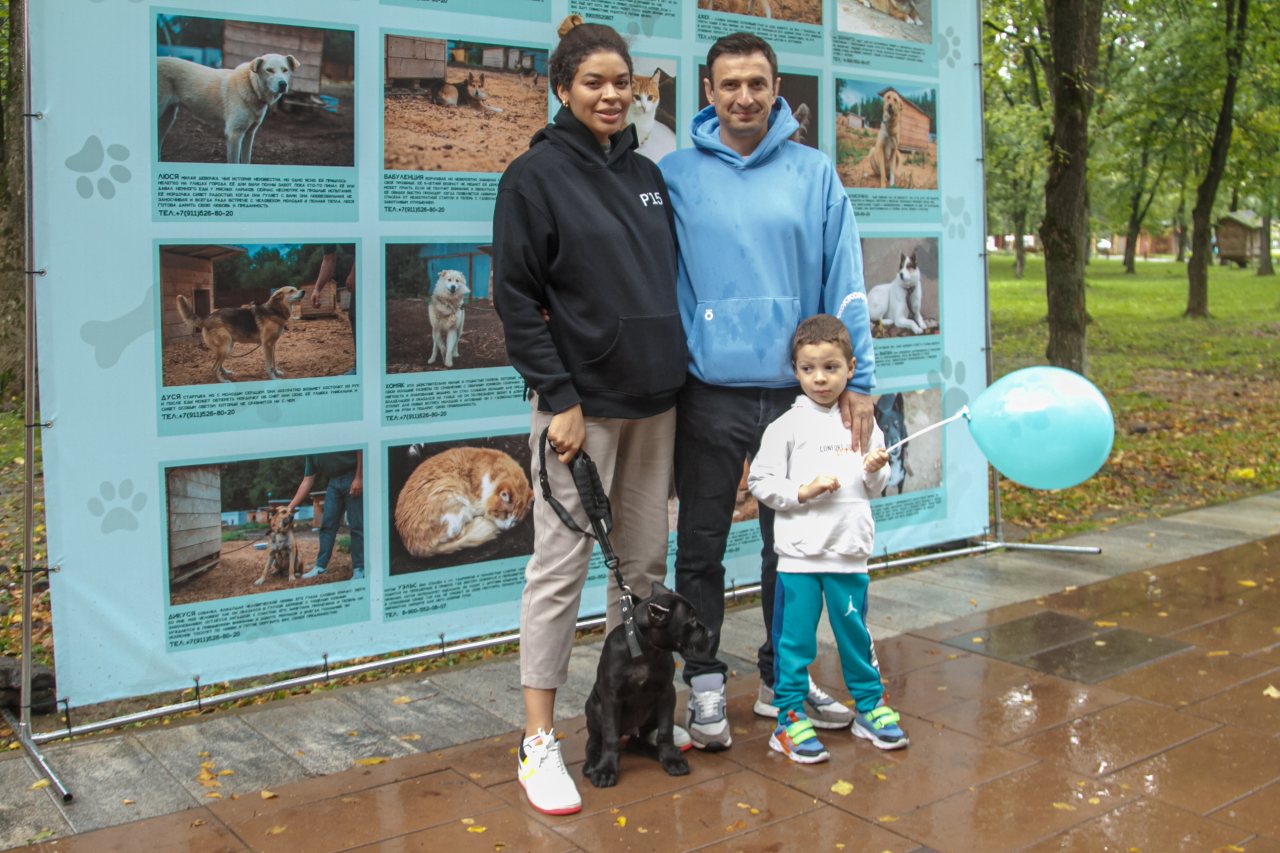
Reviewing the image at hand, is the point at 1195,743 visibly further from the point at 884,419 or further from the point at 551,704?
the point at 884,419

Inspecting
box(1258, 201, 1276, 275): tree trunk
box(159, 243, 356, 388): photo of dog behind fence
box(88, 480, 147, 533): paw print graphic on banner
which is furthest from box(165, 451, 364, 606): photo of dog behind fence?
box(1258, 201, 1276, 275): tree trunk

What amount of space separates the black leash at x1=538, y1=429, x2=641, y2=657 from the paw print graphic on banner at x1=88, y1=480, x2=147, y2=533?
57.9 inches

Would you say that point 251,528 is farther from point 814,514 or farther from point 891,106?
point 891,106

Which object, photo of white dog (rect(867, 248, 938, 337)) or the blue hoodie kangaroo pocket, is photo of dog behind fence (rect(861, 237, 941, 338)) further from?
the blue hoodie kangaroo pocket

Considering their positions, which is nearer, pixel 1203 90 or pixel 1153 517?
pixel 1153 517

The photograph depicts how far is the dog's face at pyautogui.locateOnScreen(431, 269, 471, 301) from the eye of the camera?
4809mm

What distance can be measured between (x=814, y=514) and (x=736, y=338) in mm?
621

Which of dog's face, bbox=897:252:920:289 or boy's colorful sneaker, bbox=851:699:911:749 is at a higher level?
dog's face, bbox=897:252:920:289

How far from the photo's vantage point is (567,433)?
145 inches

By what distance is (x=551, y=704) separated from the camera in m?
3.84

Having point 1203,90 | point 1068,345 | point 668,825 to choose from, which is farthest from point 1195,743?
point 1203,90

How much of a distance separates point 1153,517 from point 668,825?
549 centimetres

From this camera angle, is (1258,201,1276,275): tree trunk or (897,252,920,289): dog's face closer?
(897,252,920,289): dog's face

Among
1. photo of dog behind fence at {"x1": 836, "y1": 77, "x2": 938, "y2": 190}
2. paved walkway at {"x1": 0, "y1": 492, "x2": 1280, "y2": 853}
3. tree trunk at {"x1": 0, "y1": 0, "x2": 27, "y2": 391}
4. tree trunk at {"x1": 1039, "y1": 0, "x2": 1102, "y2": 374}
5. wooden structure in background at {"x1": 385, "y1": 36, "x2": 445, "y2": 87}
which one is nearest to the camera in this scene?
paved walkway at {"x1": 0, "y1": 492, "x2": 1280, "y2": 853}
